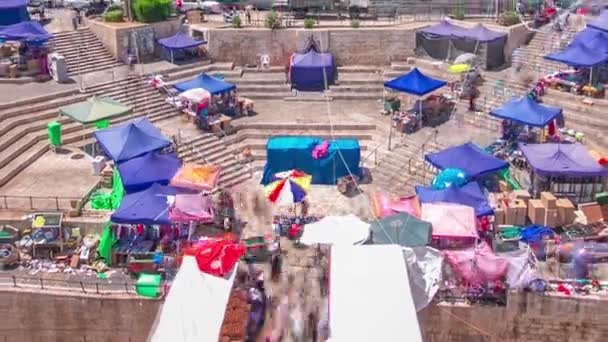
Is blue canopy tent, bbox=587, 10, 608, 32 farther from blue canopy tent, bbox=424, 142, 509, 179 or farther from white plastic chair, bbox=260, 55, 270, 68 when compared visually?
white plastic chair, bbox=260, 55, 270, 68

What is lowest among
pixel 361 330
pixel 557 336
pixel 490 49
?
pixel 557 336

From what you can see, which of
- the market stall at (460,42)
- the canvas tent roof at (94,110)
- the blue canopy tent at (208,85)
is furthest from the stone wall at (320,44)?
the canvas tent roof at (94,110)

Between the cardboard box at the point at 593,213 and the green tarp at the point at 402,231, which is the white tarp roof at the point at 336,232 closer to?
the green tarp at the point at 402,231

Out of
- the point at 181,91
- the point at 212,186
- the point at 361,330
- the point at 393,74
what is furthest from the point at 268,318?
the point at 393,74

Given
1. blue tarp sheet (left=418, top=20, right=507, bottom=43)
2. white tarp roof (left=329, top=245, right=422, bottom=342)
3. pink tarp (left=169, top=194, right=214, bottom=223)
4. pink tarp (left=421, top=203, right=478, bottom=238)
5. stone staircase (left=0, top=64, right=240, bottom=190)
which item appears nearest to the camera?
white tarp roof (left=329, top=245, right=422, bottom=342)

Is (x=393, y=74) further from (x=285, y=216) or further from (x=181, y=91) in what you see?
(x=285, y=216)

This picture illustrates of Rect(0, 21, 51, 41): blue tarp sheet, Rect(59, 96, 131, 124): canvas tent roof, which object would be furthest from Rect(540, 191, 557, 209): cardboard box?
Rect(0, 21, 51, 41): blue tarp sheet
